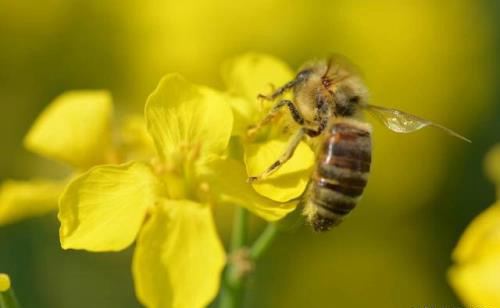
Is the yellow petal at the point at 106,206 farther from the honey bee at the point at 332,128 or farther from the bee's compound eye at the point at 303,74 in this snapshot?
the bee's compound eye at the point at 303,74

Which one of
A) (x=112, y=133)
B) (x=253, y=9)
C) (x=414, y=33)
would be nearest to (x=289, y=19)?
(x=253, y=9)

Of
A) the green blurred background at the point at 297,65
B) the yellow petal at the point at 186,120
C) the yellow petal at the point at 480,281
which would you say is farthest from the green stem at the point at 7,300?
the green blurred background at the point at 297,65

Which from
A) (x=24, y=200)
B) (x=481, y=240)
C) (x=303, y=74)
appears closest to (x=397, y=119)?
(x=303, y=74)

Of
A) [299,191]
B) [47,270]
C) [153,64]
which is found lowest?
[47,270]

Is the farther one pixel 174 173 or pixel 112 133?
pixel 112 133

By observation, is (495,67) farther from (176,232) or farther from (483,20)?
(176,232)

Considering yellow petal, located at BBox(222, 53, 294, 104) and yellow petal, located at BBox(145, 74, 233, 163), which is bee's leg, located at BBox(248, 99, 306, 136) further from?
yellow petal, located at BBox(222, 53, 294, 104)

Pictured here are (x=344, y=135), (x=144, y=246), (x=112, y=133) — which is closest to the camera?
(x=144, y=246)
